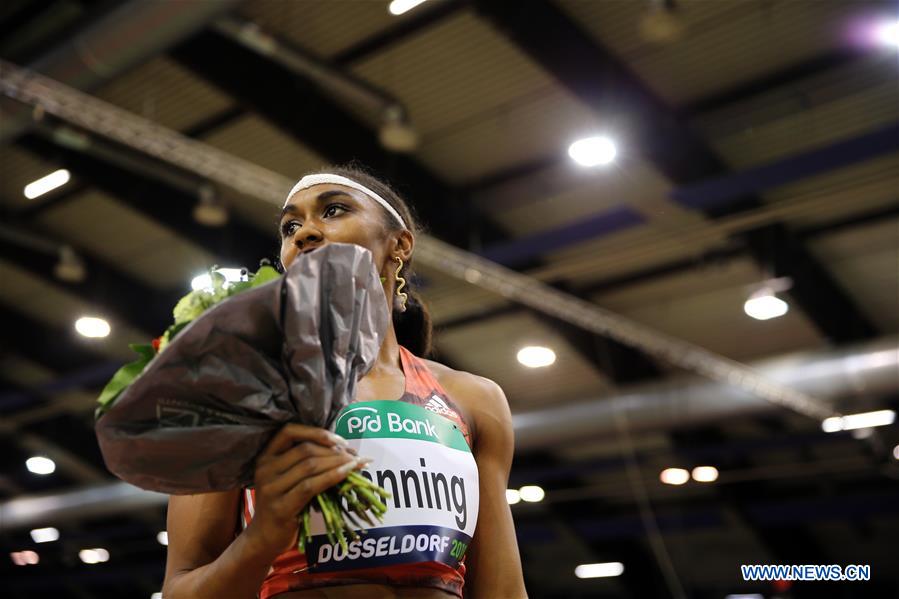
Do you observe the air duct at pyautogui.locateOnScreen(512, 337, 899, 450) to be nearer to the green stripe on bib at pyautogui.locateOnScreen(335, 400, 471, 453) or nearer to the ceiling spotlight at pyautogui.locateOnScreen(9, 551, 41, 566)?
the green stripe on bib at pyautogui.locateOnScreen(335, 400, 471, 453)

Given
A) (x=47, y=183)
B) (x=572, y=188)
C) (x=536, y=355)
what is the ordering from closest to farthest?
(x=572, y=188)
(x=47, y=183)
(x=536, y=355)

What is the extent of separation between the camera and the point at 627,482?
13414mm

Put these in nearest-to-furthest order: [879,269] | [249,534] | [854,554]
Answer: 1. [249,534]
2. [879,269]
3. [854,554]

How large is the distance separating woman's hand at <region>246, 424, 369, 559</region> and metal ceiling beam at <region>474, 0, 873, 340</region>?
6.22m

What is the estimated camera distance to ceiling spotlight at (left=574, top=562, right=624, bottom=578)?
46.7ft

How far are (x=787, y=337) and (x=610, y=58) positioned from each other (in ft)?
14.3

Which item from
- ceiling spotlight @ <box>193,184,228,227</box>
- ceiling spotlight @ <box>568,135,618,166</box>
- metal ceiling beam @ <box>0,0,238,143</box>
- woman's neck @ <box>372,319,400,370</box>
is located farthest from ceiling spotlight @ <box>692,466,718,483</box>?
woman's neck @ <box>372,319,400,370</box>

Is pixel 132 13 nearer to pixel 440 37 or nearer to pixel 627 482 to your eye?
pixel 440 37

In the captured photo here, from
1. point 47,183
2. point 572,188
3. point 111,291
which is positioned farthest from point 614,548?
point 47,183

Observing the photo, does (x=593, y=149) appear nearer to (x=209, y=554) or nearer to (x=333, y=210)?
(x=333, y=210)

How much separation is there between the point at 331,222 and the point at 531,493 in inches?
493

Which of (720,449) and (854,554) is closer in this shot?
(720,449)

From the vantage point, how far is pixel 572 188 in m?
8.86

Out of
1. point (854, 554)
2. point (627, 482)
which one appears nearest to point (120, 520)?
point (627, 482)
